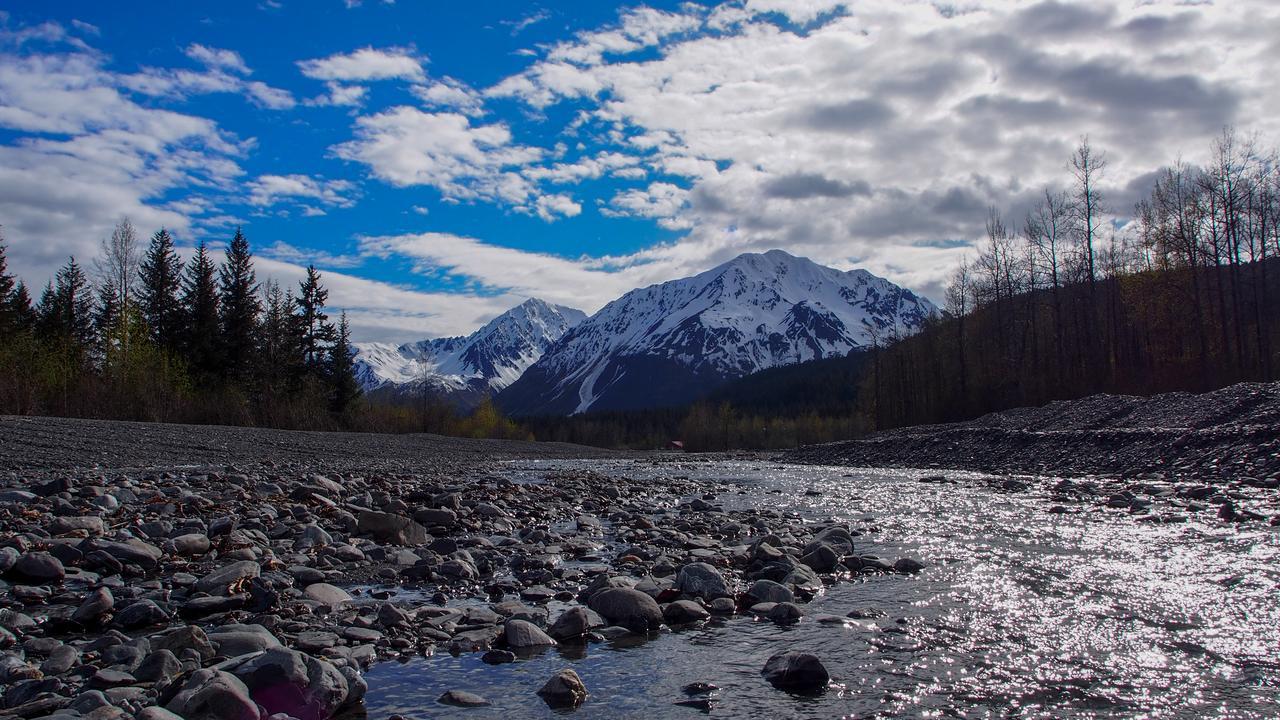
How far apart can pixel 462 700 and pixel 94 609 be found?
340 cm

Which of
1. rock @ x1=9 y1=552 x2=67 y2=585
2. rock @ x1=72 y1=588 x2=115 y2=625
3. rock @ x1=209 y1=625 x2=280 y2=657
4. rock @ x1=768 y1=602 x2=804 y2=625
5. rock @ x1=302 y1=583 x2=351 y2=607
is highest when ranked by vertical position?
rock @ x1=9 y1=552 x2=67 y2=585

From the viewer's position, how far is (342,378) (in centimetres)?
5397

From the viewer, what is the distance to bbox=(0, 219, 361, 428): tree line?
112 ft

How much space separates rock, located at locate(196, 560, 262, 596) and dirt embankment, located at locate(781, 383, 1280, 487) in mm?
17230

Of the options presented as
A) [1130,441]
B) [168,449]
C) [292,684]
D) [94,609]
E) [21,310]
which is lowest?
[1130,441]

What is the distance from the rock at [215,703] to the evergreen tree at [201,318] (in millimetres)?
50229

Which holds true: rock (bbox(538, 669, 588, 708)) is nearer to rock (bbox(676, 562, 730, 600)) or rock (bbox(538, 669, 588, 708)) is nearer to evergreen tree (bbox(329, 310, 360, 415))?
rock (bbox(676, 562, 730, 600))

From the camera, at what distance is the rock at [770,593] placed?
→ 22.0 feet

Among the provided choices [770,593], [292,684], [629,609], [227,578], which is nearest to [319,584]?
[227,578]

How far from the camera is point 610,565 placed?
336 inches

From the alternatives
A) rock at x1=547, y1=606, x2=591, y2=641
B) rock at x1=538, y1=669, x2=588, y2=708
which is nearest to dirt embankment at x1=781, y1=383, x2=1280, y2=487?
rock at x1=547, y1=606, x2=591, y2=641

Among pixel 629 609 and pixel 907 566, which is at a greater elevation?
pixel 629 609

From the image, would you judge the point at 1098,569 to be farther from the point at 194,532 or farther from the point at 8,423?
the point at 8,423

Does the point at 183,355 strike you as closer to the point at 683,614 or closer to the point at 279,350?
the point at 279,350
